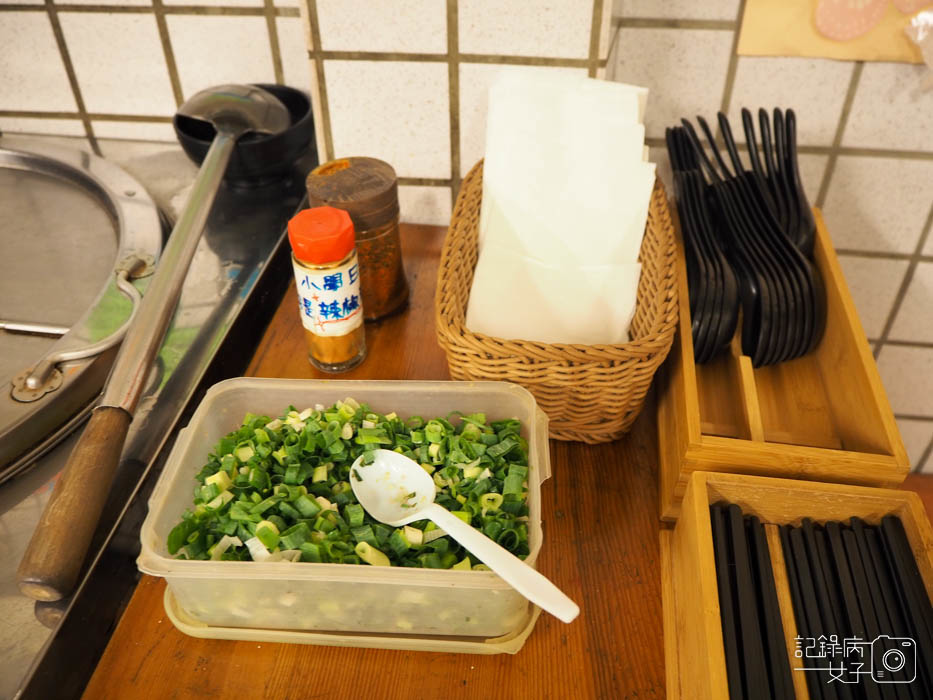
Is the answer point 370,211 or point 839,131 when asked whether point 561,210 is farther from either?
point 839,131

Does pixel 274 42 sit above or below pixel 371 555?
above

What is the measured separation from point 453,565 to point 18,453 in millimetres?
507

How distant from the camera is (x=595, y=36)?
3.08 feet

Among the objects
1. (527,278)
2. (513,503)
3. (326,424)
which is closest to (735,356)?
(527,278)

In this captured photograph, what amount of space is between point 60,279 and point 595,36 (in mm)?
835

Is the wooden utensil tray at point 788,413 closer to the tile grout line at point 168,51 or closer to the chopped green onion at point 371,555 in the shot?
the chopped green onion at point 371,555

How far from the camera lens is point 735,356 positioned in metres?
0.86

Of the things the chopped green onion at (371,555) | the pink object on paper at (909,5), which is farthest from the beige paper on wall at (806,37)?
the chopped green onion at (371,555)

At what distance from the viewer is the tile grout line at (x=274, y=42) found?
3.88 ft

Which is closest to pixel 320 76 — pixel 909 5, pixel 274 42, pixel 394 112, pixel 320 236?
pixel 394 112

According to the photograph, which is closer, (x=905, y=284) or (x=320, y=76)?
(x=320, y=76)

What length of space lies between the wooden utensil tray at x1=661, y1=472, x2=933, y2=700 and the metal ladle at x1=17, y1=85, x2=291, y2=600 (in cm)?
53

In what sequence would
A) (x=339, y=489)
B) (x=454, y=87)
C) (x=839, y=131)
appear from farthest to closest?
(x=839, y=131) → (x=454, y=87) → (x=339, y=489)

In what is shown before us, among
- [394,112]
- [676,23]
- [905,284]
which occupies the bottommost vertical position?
[905,284]
